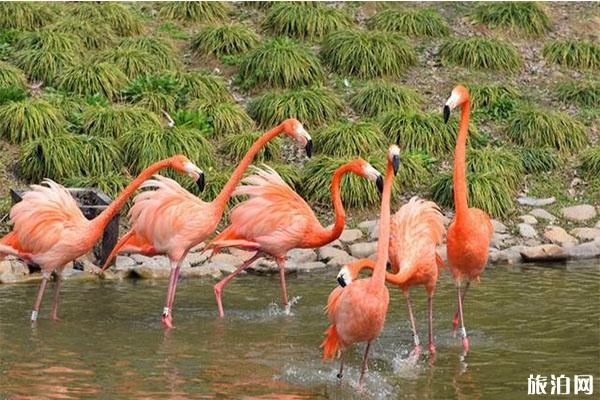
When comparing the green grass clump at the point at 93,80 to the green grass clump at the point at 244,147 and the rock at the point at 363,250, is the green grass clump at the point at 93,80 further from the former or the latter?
the rock at the point at 363,250

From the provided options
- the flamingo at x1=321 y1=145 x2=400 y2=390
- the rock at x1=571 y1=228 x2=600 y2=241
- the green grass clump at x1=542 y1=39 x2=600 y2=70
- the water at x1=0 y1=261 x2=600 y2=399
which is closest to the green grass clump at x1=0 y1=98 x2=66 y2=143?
the water at x1=0 y1=261 x2=600 y2=399

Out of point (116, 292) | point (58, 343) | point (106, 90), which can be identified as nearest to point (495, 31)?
point (106, 90)

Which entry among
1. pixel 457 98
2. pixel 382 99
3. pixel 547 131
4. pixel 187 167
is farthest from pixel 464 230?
pixel 382 99

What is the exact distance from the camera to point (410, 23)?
50.1ft

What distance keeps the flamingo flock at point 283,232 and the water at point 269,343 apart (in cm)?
19

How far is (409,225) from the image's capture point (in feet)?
26.9

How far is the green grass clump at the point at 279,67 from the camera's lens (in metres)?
13.9

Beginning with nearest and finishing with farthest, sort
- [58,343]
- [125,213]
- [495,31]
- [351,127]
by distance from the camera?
[58,343] → [125,213] → [351,127] → [495,31]

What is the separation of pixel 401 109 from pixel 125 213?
344 centimetres

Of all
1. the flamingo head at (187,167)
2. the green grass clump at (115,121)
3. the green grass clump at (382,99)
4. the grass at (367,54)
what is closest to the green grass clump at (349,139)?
the green grass clump at (382,99)

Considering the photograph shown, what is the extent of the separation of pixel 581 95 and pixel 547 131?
4.17ft

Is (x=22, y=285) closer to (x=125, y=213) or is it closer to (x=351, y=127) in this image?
(x=125, y=213)

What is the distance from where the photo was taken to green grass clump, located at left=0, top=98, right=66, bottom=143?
1223 cm

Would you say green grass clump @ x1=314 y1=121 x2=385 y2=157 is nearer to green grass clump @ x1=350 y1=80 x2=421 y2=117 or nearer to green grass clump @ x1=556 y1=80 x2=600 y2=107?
green grass clump @ x1=350 y1=80 x2=421 y2=117
